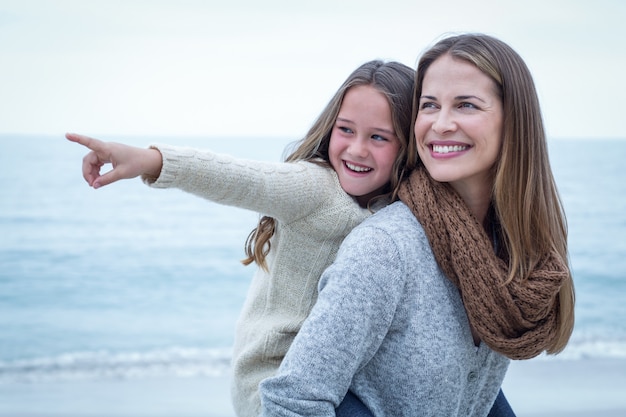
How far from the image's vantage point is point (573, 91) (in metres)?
23.7

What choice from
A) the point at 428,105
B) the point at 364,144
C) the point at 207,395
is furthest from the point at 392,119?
the point at 207,395

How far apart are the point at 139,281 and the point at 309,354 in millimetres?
10325

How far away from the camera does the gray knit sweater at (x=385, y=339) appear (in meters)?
1.41

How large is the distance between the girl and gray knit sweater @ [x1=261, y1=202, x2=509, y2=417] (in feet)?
0.76

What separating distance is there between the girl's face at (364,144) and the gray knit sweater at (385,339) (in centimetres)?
25

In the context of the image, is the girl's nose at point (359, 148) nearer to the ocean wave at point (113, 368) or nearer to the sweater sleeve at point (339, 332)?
the sweater sleeve at point (339, 332)

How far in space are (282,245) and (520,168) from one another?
0.61 m

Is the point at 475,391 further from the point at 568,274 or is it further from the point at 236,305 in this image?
the point at 236,305

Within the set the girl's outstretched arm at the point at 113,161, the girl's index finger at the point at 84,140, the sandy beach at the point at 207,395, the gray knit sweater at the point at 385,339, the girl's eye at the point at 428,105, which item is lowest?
the sandy beach at the point at 207,395

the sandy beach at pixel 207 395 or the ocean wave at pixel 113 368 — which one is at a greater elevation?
the sandy beach at pixel 207 395

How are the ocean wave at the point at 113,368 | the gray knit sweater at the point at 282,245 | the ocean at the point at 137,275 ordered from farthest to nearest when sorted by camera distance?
the ocean at the point at 137,275, the ocean wave at the point at 113,368, the gray knit sweater at the point at 282,245


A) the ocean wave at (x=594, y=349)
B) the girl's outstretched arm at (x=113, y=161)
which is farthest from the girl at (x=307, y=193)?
the ocean wave at (x=594, y=349)

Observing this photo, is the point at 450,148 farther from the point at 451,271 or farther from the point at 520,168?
the point at 451,271

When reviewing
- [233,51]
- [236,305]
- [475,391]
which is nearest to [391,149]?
[475,391]
